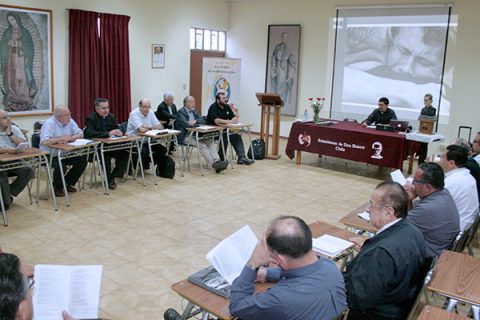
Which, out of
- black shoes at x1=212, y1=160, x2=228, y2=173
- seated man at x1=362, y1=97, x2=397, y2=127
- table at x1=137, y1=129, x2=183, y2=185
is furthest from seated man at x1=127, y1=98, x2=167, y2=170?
seated man at x1=362, y1=97, x2=397, y2=127

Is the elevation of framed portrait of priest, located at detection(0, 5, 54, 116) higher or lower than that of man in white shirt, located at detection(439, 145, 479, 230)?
higher

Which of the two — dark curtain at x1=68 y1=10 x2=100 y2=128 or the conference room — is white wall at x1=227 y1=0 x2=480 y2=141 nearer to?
the conference room

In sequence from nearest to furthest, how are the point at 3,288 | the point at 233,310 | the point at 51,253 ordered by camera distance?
the point at 3,288 → the point at 233,310 → the point at 51,253

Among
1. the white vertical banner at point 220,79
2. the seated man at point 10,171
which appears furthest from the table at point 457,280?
the white vertical banner at point 220,79

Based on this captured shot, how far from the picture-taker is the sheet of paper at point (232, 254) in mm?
2000

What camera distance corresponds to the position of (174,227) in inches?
186

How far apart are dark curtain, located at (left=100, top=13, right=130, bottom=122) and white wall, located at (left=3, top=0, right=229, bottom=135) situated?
268mm

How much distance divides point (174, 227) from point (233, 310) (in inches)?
118

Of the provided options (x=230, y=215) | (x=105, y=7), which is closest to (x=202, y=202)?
(x=230, y=215)

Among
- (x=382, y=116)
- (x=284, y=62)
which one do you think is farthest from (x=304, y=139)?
(x=284, y=62)

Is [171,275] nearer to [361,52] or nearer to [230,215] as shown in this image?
[230,215]

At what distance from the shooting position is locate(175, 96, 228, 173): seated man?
6953 millimetres

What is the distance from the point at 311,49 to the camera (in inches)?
380

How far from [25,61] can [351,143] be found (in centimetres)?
501
